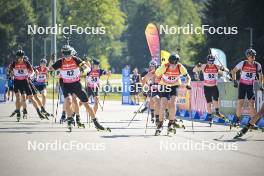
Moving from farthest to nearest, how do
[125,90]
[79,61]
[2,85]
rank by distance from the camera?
[2,85] < [125,90] < [79,61]

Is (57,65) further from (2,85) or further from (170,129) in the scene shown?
(2,85)

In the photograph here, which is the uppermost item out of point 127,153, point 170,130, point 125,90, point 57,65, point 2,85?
point 57,65

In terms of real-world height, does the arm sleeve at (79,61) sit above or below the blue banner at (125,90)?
above

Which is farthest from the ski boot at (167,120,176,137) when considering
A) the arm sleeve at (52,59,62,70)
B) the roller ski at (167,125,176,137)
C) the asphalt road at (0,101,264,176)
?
the arm sleeve at (52,59,62,70)

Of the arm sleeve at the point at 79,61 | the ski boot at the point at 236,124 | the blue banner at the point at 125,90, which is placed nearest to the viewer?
the arm sleeve at the point at 79,61

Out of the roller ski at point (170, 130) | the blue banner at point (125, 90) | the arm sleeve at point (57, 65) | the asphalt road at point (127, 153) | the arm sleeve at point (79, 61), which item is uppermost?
the arm sleeve at point (79, 61)

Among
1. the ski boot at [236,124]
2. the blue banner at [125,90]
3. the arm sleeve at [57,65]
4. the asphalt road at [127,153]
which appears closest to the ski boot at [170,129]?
the asphalt road at [127,153]

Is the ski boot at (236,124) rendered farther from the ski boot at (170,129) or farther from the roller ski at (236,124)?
the ski boot at (170,129)

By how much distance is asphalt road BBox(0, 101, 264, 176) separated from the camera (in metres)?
9.25

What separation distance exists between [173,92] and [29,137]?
12.7 ft

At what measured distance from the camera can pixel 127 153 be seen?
1152 centimetres

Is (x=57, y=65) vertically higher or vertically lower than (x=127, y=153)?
higher

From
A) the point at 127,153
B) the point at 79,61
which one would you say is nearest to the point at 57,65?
the point at 79,61

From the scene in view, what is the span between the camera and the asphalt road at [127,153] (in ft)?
30.3
